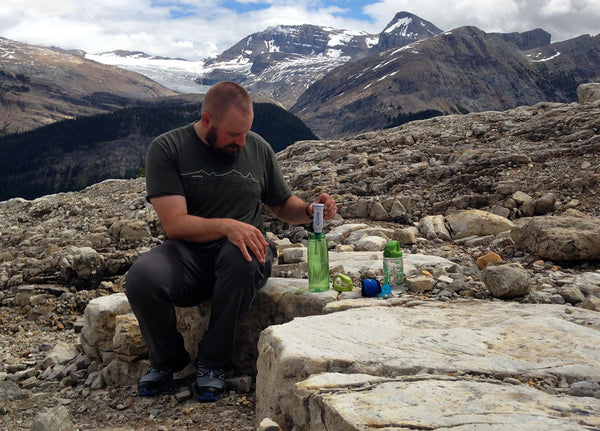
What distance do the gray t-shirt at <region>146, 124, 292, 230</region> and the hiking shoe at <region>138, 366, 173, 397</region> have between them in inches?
56.1

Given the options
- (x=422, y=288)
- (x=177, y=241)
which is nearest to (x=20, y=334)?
(x=177, y=241)

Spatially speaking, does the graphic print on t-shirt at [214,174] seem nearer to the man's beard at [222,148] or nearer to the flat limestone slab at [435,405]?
the man's beard at [222,148]

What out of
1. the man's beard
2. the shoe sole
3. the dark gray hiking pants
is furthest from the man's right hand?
the shoe sole

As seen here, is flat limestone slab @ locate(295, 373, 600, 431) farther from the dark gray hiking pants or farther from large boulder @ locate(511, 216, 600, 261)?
large boulder @ locate(511, 216, 600, 261)

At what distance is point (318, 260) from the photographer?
15.3 ft

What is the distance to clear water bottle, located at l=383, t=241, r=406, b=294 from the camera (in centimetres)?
462

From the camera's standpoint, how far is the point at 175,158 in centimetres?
444

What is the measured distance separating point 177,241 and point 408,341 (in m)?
2.16

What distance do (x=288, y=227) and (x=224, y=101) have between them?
6.45m

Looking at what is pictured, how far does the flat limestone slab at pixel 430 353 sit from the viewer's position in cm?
262

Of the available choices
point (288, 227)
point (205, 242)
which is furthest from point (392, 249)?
point (288, 227)

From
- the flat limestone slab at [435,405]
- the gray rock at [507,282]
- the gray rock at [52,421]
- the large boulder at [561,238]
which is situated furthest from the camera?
the large boulder at [561,238]

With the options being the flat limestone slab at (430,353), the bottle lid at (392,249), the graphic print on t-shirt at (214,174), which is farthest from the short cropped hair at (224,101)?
the flat limestone slab at (430,353)

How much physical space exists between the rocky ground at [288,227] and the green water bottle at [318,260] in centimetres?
102
